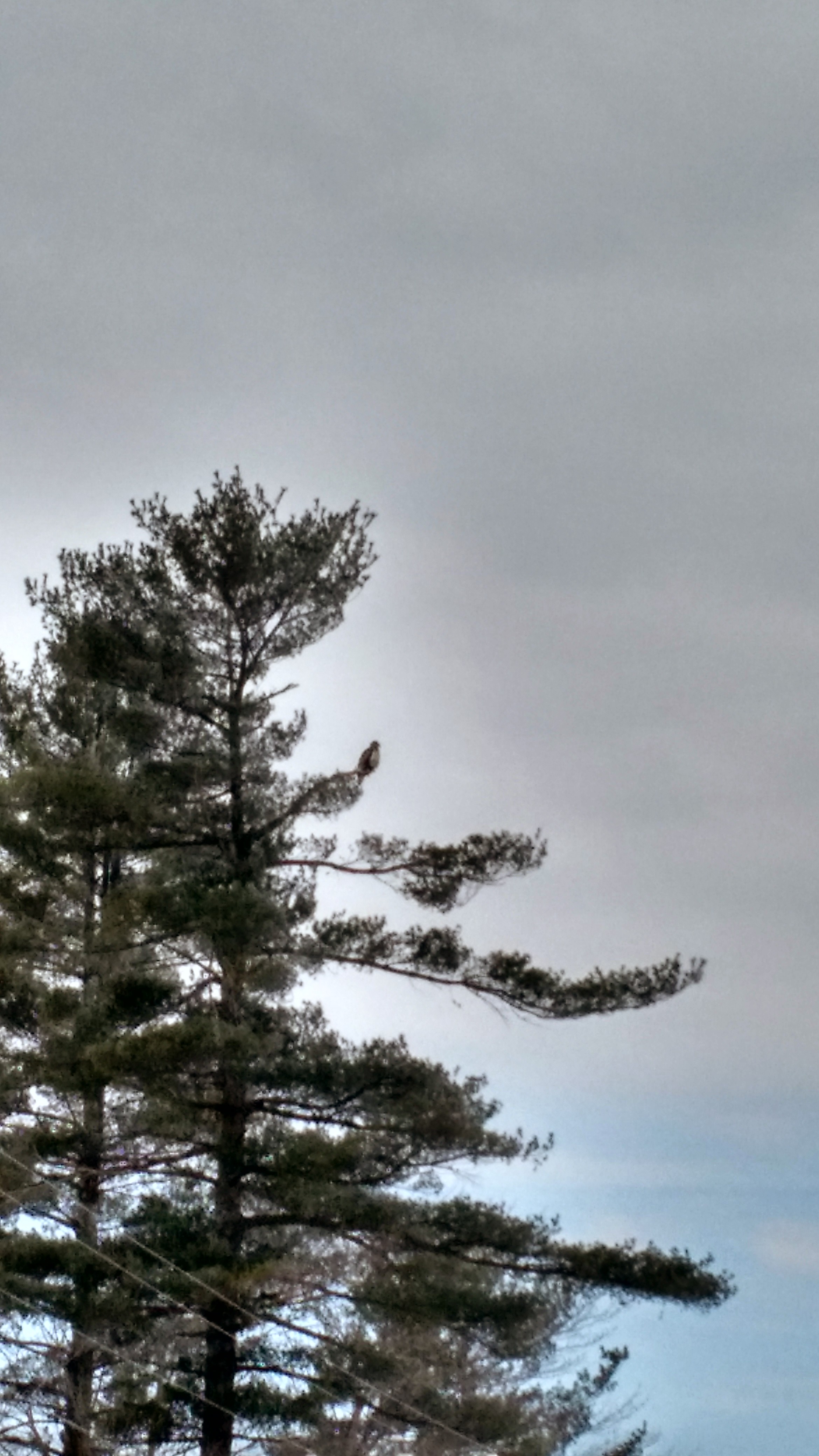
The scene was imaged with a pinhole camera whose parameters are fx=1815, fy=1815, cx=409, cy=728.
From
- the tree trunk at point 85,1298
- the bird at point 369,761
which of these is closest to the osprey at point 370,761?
the bird at point 369,761

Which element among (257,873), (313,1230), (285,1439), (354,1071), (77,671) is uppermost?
(77,671)

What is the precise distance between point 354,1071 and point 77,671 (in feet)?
18.8

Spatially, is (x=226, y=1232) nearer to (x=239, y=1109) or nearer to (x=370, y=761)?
(x=239, y=1109)

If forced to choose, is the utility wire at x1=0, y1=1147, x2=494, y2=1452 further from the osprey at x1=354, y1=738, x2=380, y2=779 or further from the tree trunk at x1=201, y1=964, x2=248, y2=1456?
Answer: the osprey at x1=354, y1=738, x2=380, y2=779

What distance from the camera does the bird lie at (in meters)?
20.8

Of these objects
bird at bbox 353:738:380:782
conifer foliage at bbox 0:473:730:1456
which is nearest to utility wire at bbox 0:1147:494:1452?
conifer foliage at bbox 0:473:730:1456

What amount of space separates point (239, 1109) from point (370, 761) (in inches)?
164

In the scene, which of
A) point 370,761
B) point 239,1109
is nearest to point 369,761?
point 370,761

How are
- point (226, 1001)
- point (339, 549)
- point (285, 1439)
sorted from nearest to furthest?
point (285, 1439) → point (226, 1001) → point (339, 549)

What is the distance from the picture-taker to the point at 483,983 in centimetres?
2077

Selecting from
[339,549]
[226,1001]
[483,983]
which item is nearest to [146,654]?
[339,549]

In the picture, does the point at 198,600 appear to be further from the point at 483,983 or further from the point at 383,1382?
the point at 383,1382

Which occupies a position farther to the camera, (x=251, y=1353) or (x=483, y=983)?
(x=483, y=983)

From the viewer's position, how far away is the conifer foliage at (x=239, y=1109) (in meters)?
19.1
